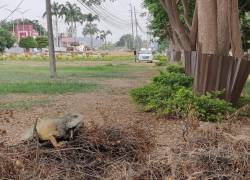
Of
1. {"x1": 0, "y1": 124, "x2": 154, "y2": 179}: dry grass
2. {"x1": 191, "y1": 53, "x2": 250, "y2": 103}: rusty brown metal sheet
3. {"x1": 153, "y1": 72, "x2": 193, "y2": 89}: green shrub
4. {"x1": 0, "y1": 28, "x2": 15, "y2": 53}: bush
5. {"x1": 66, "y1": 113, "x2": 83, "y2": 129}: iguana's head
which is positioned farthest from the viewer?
{"x1": 0, "y1": 28, "x2": 15, "y2": 53}: bush

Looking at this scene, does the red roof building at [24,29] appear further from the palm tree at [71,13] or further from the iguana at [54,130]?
the iguana at [54,130]

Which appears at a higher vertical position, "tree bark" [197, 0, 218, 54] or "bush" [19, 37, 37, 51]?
"tree bark" [197, 0, 218, 54]

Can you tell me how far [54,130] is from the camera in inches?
237

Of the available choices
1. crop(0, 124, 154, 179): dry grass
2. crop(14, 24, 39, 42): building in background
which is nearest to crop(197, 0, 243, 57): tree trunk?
crop(0, 124, 154, 179): dry grass

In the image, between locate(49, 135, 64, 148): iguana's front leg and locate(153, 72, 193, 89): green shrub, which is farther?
locate(153, 72, 193, 89): green shrub

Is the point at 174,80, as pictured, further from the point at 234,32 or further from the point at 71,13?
the point at 71,13

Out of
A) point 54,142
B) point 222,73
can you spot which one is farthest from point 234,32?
point 54,142

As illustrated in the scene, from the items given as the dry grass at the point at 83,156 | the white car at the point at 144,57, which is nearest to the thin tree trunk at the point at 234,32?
the dry grass at the point at 83,156

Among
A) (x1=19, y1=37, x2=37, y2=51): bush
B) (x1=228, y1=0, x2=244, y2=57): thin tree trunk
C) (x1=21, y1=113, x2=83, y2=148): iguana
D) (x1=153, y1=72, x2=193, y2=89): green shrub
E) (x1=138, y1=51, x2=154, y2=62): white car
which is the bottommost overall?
(x1=138, y1=51, x2=154, y2=62): white car

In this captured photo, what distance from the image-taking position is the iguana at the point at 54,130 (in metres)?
5.89

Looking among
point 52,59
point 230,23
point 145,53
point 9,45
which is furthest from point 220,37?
point 9,45

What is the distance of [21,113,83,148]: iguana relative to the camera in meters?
5.89

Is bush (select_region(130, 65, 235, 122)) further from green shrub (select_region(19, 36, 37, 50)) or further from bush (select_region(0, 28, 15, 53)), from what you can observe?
green shrub (select_region(19, 36, 37, 50))

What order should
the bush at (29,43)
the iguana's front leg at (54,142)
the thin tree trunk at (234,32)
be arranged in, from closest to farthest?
1. the iguana's front leg at (54,142)
2. the thin tree trunk at (234,32)
3. the bush at (29,43)
